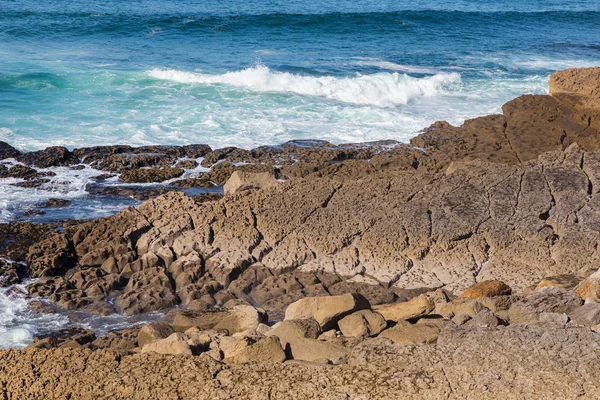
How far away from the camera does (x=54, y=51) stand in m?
25.3

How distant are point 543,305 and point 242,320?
2830mm

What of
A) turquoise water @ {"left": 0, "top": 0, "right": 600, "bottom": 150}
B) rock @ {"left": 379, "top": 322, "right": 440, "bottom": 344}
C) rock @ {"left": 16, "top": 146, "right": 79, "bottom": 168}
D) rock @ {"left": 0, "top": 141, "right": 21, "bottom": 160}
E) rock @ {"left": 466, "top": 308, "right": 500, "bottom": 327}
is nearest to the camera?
rock @ {"left": 379, "top": 322, "right": 440, "bottom": 344}

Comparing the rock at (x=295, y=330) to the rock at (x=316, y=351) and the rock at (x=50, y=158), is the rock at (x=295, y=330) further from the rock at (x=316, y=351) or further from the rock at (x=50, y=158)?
the rock at (x=50, y=158)

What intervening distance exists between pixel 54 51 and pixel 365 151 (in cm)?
1459

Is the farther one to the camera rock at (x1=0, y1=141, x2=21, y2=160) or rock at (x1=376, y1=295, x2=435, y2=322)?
rock at (x1=0, y1=141, x2=21, y2=160)

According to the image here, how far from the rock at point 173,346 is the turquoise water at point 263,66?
9.93 meters

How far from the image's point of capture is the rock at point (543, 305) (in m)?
6.89

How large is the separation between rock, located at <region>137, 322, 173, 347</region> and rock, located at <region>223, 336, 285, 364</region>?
1316 mm

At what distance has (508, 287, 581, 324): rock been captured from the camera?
A: 6895 mm

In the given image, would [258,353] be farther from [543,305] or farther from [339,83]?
[339,83]

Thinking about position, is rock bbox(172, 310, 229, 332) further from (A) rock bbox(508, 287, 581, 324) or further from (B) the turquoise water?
(B) the turquoise water

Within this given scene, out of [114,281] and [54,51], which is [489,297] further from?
[54,51]

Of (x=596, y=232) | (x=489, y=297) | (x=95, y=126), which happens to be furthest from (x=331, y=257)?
(x=95, y=126)

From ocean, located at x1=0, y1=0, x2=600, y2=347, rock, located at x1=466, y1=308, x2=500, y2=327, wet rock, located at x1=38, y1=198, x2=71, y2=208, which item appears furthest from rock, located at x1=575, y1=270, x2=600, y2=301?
wet rock, located at x1=38, y1=198, x2=71, y2=208
